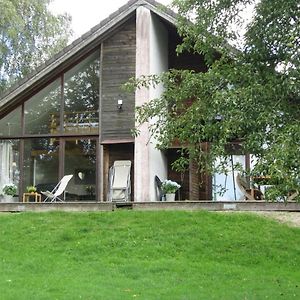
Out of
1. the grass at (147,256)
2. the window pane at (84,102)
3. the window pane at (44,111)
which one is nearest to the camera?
the grass at (147,256)

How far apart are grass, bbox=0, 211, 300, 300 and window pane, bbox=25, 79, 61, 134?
13.0 ft

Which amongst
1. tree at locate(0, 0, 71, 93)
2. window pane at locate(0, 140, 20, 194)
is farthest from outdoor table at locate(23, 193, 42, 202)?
tree at locate(0, 0, 71, 93)

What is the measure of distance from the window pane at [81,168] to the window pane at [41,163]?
0.39m

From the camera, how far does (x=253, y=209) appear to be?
12.8 meters

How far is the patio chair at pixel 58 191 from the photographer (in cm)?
1505

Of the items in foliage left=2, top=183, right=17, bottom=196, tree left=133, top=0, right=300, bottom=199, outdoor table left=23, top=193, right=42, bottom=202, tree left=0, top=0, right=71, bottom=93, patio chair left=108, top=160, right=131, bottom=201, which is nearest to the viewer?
tree left=133, top=0, right=300, bottom=199

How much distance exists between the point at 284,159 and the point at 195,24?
2.73 metres

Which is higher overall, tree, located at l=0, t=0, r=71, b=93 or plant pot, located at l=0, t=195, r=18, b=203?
tree, located at l=0, t=0, r=71, b=93

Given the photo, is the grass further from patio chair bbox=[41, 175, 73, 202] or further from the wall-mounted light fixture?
the wall-mounted light fixture

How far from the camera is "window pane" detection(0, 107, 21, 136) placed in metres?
16.5

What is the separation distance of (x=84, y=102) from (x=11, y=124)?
2289 mm

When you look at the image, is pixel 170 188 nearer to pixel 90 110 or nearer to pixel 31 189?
pixel 90 110

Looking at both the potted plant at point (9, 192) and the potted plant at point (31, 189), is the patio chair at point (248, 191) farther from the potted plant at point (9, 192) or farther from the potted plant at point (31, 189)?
the potted plant at point (9, 192)

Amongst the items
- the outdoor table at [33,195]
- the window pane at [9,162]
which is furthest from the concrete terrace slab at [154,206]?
the window pane at [9,162]
